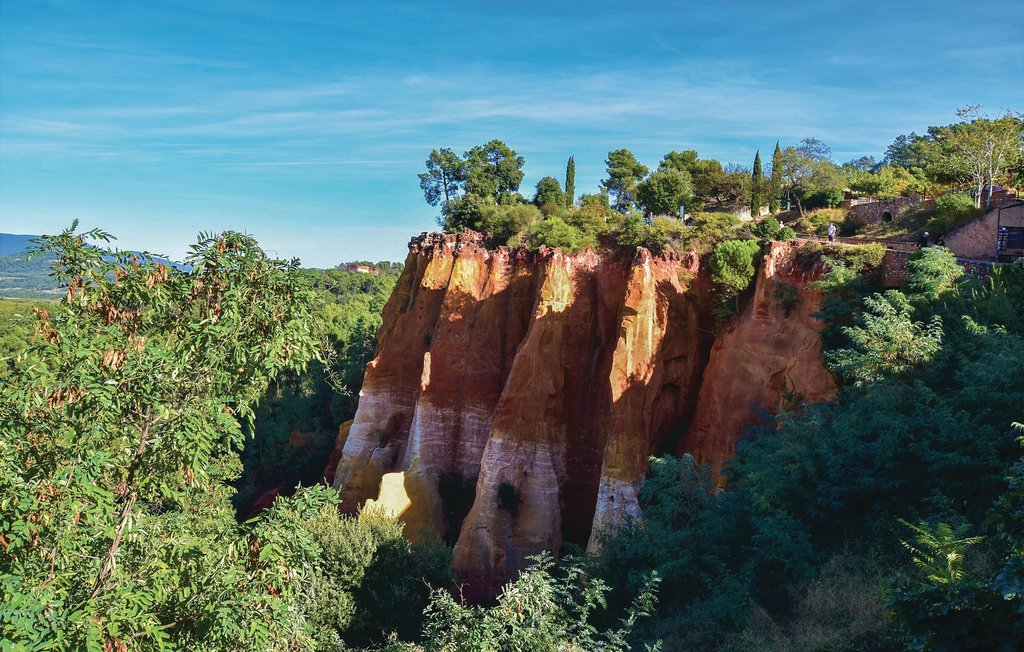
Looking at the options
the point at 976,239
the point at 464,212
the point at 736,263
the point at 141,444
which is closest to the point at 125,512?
the point at 141,444

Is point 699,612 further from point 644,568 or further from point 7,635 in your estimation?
point 7,635

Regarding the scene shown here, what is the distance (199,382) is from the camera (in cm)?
662

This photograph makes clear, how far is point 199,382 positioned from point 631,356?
13.9 metres

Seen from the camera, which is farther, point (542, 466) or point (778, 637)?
point (542, 466)

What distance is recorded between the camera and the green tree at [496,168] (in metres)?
34.8

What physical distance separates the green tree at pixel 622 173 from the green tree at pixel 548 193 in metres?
6.09

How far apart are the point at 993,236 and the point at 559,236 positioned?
A: 440 inches

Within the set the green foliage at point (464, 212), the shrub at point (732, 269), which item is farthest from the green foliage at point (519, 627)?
the green foliage at point (464, 212)

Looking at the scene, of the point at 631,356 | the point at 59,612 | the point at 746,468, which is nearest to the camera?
the point at 59,612

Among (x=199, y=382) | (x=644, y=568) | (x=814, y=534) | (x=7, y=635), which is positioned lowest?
(x=644, y=568)

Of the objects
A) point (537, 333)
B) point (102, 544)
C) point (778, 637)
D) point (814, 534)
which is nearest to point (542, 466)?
point (537, 333)

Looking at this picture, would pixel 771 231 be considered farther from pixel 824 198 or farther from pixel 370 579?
pixel 370 579

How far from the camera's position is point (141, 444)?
6418mm

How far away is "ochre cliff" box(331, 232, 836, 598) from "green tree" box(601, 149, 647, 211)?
14414mm
